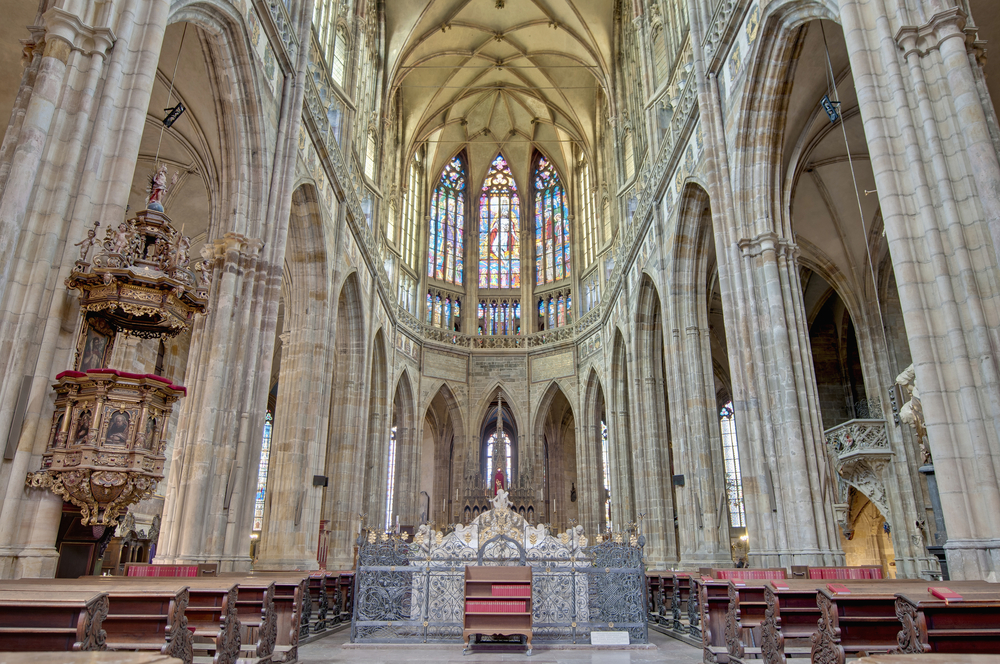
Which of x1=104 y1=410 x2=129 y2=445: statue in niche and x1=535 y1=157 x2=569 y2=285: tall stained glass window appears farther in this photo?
x1=535 y1=157 x2=569 y2=285: tall stained glass window

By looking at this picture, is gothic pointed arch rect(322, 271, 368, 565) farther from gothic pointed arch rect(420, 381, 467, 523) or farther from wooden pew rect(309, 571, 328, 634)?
gothic pointed arch rect(420, 381, 467, 523)

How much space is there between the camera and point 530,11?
26.2 meters

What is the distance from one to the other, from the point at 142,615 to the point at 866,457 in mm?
16260

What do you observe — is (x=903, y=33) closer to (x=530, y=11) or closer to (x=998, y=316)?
(x=998, y=316)

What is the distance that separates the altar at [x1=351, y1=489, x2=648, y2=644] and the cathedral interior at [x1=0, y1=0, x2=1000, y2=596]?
2.93 meters

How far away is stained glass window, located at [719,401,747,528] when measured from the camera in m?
25.8

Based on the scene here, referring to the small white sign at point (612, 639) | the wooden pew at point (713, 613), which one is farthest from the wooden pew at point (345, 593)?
the wooden pew at point (713, 613)

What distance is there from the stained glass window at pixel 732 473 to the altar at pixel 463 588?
715 inches

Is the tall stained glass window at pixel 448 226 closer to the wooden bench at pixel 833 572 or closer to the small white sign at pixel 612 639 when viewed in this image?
the wooden bench at pixel 833 572

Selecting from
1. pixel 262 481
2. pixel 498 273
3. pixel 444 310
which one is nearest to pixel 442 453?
pixel 444 310

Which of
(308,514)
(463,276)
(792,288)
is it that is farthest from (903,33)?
(463,276)

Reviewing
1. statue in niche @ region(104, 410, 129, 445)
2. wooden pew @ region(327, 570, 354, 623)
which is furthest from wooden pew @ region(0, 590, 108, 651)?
wooden pew @ region(327, 570, 354, 623)

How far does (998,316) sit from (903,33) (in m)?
3.22

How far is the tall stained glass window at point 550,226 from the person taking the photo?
103 ft
